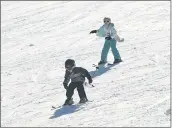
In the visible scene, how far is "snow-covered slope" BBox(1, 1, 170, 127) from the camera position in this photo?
A: 44.4ft

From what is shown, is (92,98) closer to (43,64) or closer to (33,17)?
(43,64)

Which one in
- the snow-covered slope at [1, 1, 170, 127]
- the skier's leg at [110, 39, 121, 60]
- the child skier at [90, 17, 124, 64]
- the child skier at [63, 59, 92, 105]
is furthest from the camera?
the skier's leg at [110, 39, 121, 60]

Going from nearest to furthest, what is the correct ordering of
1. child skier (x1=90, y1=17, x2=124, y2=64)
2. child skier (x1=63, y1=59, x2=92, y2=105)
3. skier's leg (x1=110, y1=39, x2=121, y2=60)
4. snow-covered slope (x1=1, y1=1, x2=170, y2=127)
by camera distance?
snow-covered slope (x1=1, y1=1, x2=170, y2=127) < child skier (x1=63, y1=59, x2=92, y2=105) < child skier (x1=90, y1=17, x2=124, y2=64) < skier's leg (x1=110, y1=39, x2=121, y2=60)

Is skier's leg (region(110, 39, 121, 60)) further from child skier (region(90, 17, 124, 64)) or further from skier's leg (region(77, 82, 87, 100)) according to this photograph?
skier's leg (region(77, 82, 87, 100))

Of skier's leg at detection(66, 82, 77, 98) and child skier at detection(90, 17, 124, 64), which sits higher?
child skier at detection(90, 17, 124, 64)

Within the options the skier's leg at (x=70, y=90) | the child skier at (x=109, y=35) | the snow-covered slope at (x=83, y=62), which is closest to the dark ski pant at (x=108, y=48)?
the child skier at (x=109, y=35)

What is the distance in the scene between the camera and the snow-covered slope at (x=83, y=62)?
1354 cm

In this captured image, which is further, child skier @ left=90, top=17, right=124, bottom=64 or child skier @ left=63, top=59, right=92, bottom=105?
child skier @ left=90, top=17, right=124, bottom=64

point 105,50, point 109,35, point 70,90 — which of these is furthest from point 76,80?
point 105,50

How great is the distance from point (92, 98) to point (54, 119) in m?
1.67

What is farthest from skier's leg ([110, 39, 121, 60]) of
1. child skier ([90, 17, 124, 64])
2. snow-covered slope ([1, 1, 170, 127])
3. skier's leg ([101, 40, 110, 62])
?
snow-covered slope ([1, 1, 170, 127])

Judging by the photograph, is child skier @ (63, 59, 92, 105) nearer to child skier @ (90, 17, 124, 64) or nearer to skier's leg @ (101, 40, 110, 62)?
child skier @ (90, 17, 124, 64)

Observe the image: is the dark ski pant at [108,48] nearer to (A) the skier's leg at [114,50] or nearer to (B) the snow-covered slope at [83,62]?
(A) the skier's leg at [114,50]

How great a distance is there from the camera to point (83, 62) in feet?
62.8
